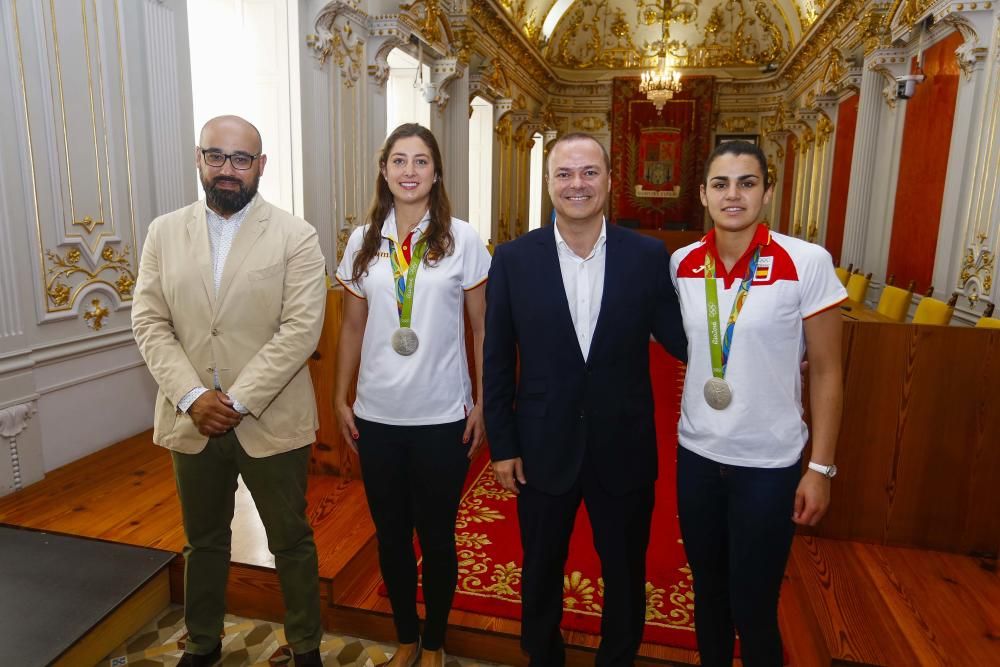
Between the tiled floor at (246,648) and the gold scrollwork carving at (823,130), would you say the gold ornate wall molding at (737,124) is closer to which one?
the gold scrollwork carving at (823,130)

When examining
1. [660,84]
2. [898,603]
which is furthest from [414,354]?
[660,84]

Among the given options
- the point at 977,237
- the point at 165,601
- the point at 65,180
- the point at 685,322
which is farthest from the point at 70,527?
the point at 977,237

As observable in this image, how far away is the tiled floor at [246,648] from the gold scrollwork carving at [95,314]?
172 cm

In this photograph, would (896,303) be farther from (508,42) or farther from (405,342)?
(508,42)

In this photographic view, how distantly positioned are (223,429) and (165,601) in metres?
1.21

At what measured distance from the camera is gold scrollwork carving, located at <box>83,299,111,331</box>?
350 cm

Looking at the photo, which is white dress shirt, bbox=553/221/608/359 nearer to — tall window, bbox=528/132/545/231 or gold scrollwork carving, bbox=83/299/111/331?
gold scrollwork carving, bbox=83/299/111/331

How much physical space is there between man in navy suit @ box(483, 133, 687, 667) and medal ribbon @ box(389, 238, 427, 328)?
0.25 m

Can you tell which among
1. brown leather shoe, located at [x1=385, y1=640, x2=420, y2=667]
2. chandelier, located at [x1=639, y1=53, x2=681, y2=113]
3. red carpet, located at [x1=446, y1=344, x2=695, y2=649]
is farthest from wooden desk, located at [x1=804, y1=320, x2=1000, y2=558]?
chandelier, located at [x1=639, y1=53, x2=681, y2=113]

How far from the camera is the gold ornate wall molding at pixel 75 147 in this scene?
3.13m

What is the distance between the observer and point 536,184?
16141 mm

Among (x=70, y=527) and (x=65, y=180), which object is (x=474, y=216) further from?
(x=70, y=527)

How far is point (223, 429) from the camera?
1931mm

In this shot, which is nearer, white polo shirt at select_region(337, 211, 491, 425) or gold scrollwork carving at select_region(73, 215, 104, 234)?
white polo shirt at select_region(337, 211, 491, 425)
